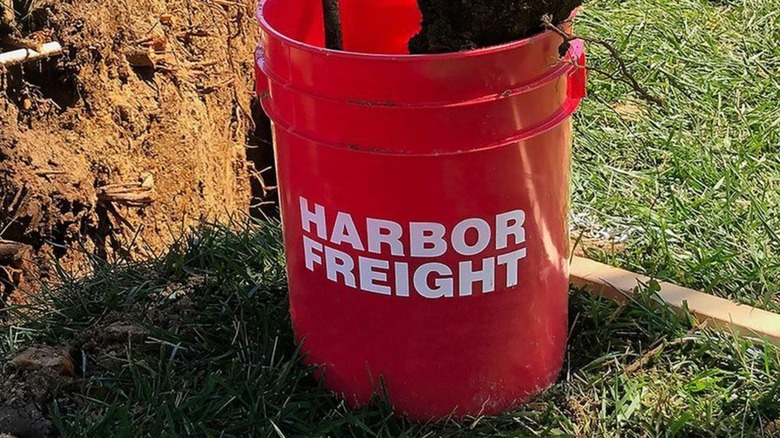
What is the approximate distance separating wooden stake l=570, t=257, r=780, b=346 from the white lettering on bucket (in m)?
0.54

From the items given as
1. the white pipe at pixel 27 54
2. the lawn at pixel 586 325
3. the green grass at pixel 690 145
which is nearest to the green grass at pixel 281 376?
the lawn at pixel 586 325

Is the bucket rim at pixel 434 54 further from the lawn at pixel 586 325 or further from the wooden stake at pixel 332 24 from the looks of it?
the lawn at pixel 586 325

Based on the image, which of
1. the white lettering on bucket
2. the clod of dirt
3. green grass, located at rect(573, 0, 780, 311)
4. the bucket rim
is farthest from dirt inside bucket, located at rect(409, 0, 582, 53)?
the clod of dirt

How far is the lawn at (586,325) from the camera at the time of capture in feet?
6.80

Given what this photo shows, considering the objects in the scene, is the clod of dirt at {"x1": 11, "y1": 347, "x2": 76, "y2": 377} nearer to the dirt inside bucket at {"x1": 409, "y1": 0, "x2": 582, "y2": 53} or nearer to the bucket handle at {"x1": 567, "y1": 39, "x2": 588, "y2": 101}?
the dirt inside bucket at {"x1": 409, "y1": 0, "x2": 582, "y2": 53}

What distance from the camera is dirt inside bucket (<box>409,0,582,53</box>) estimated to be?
176 cm

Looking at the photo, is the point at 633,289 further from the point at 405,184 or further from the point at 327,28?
the point at 327,28

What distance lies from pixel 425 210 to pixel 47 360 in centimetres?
97

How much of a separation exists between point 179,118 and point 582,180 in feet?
4.56

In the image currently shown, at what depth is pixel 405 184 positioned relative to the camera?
182 centimetres

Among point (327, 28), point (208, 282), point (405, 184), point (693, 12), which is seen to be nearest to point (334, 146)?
point (405, 184)

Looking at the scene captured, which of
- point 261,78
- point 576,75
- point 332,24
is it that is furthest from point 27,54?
point 576,75

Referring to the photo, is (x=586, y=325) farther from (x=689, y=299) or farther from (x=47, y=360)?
(x=47, y=360)

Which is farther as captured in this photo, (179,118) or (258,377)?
(179,118)
